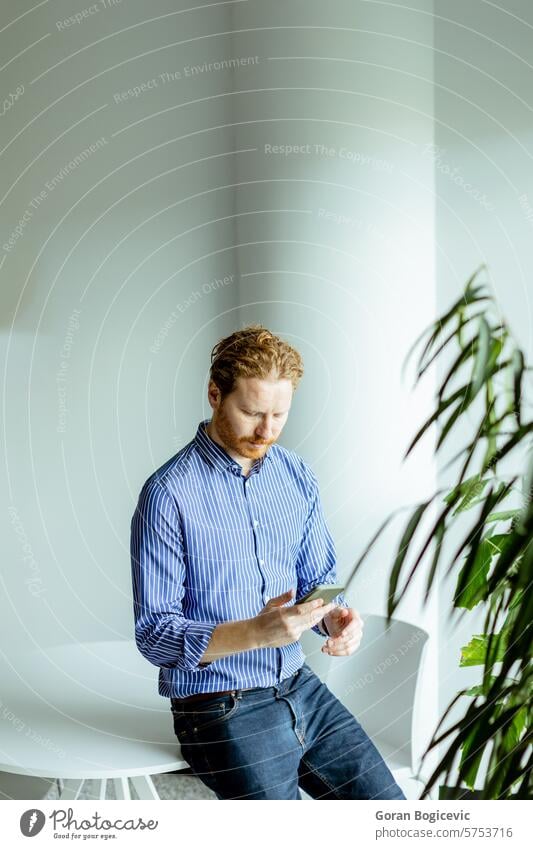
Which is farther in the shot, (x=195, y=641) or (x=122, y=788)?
(x=122, y=788)

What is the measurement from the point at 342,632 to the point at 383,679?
0.38m

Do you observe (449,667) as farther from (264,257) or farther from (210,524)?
(264,257)

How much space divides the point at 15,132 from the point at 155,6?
0.29 m

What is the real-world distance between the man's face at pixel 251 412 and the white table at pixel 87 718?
17.8 inches

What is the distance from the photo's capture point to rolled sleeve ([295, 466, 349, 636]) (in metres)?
1.19

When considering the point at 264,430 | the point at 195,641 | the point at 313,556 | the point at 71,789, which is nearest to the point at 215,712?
the point at 195,641

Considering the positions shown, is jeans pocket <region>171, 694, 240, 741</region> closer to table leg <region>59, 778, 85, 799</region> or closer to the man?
the man

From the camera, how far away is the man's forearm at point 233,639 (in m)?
1.02

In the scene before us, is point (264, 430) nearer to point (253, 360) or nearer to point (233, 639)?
point (253, 360)

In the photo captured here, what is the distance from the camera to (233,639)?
3.36 feet

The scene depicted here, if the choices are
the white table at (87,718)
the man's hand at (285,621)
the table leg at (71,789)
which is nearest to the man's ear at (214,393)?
the man's hand at (285,621)

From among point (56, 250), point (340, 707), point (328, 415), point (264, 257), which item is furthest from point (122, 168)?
point (340, 707)

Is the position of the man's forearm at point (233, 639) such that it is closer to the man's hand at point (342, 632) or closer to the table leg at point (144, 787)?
the man's hand at point (342, 632)
